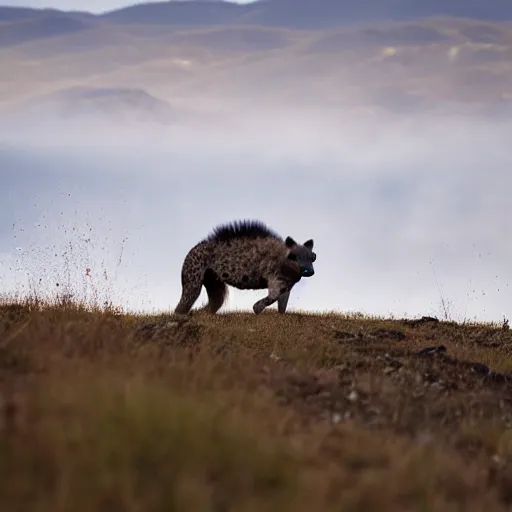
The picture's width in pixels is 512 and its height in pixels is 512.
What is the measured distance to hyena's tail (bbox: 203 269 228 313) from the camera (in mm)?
19188

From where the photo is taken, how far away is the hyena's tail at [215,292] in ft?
63.0

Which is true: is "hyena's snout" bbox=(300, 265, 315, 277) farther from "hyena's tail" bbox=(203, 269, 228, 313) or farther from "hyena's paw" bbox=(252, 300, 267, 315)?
"hyena's tail" bbox=(203, 269, 228, 313)

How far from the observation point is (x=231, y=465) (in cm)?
426

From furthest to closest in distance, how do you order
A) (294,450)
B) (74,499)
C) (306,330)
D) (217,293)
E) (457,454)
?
1. (217,293)
2. (306,330)
3. (457,454)
4. (294,450)
5. (74,499)

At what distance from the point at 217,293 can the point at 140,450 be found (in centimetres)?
1505

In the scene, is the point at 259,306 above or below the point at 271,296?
below

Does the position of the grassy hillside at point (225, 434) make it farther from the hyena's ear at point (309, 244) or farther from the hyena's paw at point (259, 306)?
the hyena's ear at point (309, 244)

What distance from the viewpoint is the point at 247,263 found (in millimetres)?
18312

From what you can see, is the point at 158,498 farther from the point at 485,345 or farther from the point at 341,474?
the point at 485,345

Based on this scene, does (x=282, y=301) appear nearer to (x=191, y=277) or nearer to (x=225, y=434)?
(x=191, y=277)

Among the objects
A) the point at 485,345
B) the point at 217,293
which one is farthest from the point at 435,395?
the point at 217,293

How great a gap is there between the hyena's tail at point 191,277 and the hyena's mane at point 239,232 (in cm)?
45

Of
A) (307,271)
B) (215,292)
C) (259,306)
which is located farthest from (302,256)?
(215,292)

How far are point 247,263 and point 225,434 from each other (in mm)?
13797
